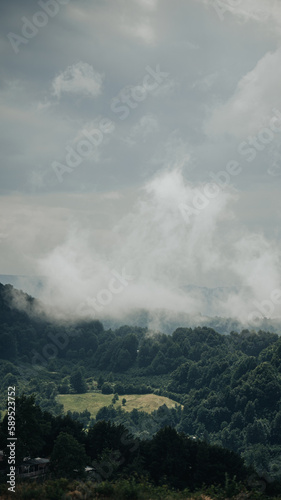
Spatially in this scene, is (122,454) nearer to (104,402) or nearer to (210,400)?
(210,400)

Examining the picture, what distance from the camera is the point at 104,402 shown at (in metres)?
167

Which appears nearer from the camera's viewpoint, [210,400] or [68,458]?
[68,458]

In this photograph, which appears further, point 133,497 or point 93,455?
point 93,455

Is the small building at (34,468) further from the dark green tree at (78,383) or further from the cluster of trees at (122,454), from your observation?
the dark green tree at (78,383)

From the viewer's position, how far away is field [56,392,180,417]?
158875mm

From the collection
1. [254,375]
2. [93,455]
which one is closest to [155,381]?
[254,375]

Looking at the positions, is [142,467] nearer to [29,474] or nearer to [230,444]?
[29,474]

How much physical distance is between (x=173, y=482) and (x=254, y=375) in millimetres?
98232

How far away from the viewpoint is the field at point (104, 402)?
158875 millimetres

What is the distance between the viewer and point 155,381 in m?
194

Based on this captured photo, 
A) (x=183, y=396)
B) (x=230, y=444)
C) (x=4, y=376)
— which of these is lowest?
(x=230, y=444)

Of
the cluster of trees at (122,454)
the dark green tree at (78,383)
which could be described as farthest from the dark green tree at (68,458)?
the dark green tree at (78,383)

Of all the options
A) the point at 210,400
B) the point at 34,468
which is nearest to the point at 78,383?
the point at 210,400

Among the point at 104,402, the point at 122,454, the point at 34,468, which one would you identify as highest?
the point at 104,402
